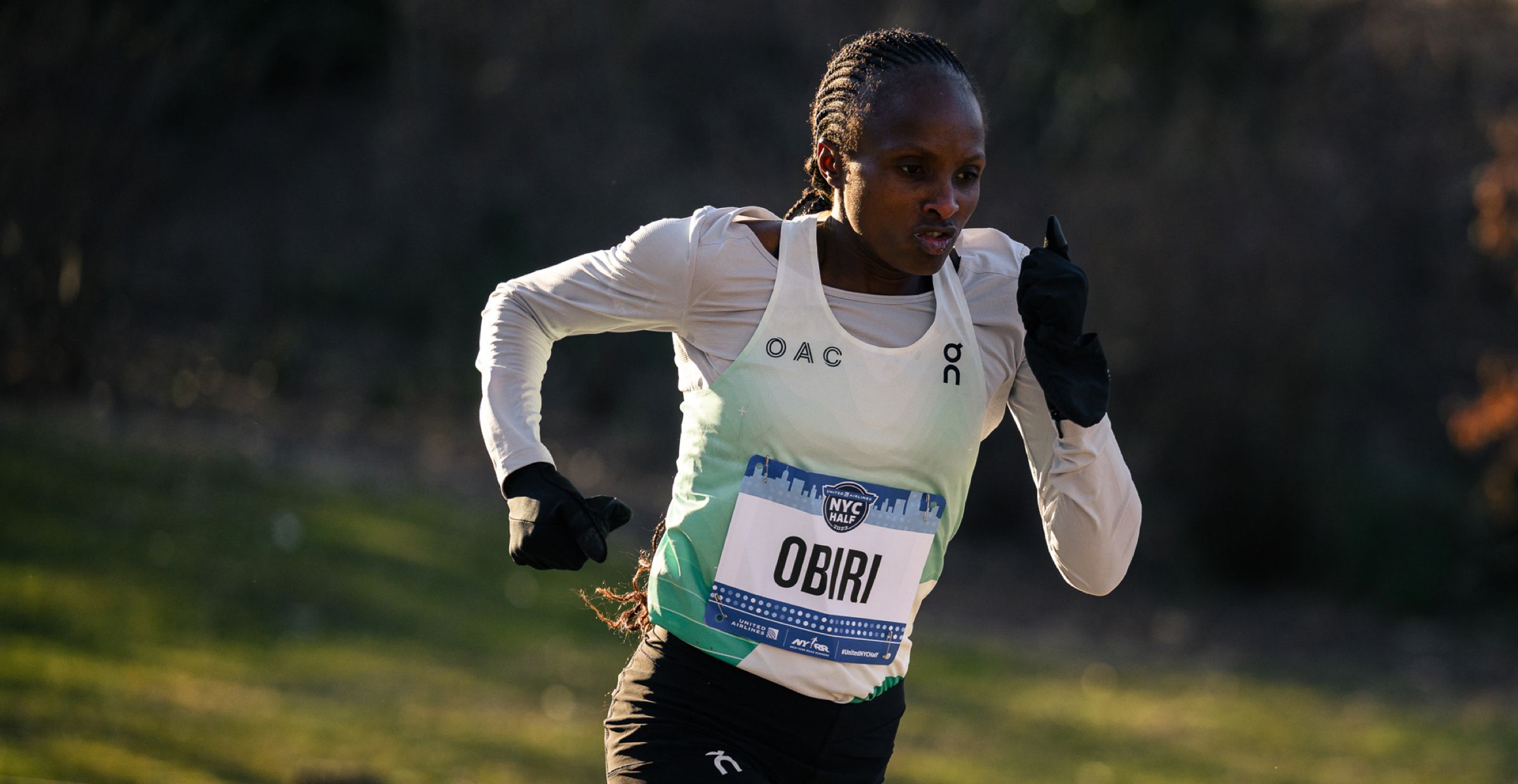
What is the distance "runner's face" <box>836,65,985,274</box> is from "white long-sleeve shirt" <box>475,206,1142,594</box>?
139 millimetres

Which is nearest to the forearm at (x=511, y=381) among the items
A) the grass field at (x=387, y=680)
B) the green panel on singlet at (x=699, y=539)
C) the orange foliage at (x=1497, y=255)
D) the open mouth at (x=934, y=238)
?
the green panel on singlet at (x=699, y=539)

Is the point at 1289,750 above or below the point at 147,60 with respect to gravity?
below

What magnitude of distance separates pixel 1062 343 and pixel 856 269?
0.41m

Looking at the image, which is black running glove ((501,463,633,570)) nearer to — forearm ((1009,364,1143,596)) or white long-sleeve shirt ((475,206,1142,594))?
white long-sleeve shirt ((475,206,1142,594))

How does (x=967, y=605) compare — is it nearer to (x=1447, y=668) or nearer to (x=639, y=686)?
(x=1447, y=668)

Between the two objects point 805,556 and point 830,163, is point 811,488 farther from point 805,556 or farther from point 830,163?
point 830,163

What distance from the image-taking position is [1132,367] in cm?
1083

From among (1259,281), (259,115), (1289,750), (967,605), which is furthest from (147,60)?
(1289,750)

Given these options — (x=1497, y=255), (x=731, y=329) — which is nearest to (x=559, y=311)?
(x=731, y=329)

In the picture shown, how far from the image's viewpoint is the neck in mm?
2848

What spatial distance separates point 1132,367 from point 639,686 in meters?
8.51

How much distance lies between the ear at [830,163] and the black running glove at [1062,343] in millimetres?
407

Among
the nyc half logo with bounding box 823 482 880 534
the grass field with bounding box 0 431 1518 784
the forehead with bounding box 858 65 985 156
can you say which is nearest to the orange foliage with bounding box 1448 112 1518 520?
the grass field with bounding box 0 431 1518 784

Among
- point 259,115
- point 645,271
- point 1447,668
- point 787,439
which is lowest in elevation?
point 787,439
